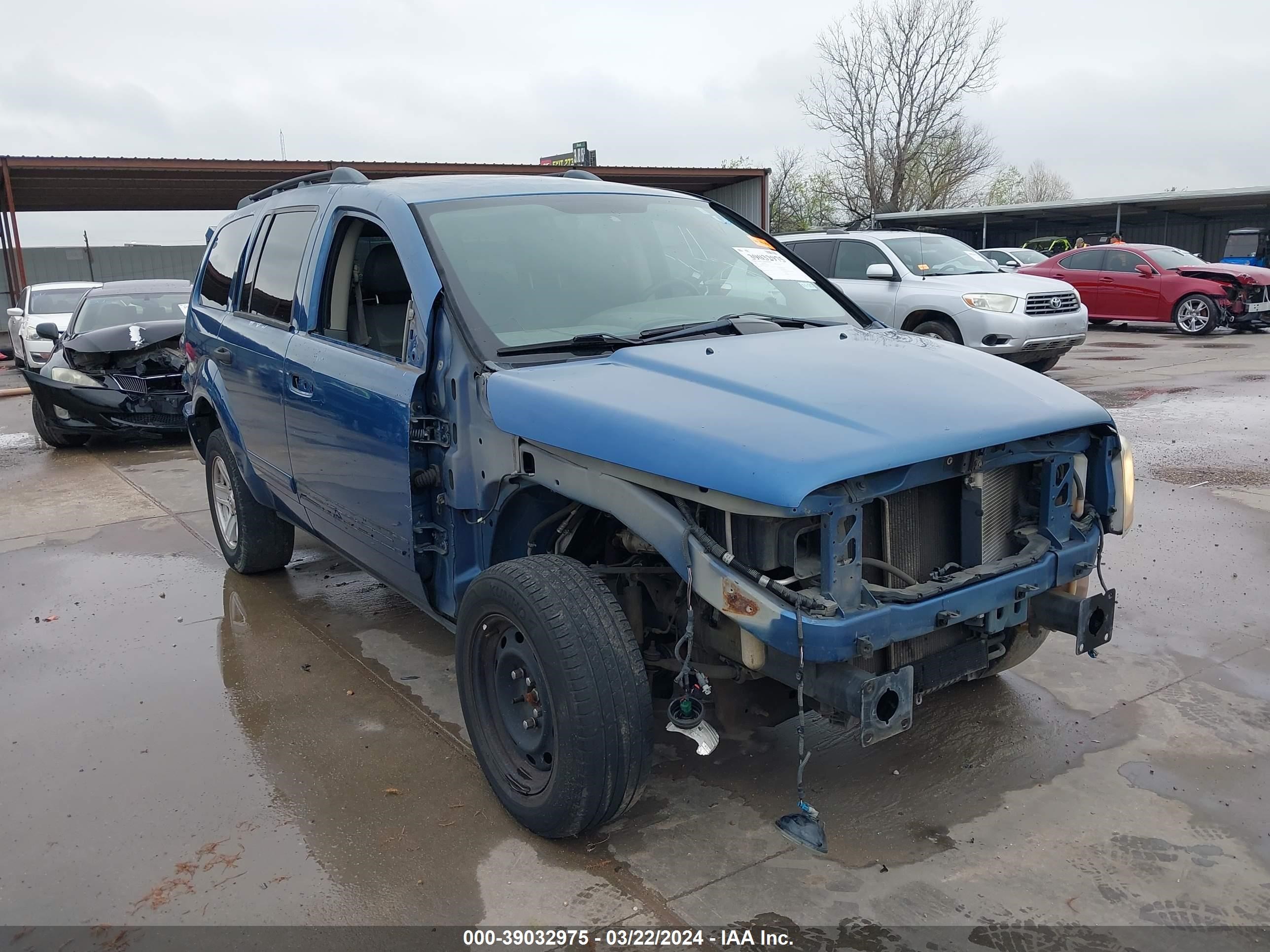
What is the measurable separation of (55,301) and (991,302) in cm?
1417

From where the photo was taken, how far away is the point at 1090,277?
18578 mm

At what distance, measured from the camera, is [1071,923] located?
105 inches

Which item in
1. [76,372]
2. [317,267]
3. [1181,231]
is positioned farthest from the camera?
[1181,231]

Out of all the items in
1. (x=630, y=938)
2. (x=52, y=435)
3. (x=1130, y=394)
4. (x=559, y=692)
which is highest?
(x=559, y=692)

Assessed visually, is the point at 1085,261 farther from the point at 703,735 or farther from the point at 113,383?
the point at 703,735

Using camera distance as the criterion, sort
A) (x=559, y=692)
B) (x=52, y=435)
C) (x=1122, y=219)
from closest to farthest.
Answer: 1. (x=559, y=692)
2. (x=52, y=435)
3. (x=1122, y=219)

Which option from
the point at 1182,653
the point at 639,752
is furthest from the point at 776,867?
the point at 1182,653

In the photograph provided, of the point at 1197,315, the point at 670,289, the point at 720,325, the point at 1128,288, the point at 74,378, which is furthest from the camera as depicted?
the point at 1128,288

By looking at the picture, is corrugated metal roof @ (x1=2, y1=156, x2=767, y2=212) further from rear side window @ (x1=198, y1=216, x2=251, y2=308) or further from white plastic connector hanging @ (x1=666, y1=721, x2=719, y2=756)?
white plastic connector hanging @ (x1=666, y1=721, x2=719, y2=756)

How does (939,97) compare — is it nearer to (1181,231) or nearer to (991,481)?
(1181,231)

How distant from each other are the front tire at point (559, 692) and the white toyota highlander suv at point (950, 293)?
8.12m

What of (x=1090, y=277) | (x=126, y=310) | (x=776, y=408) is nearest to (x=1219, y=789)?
(x=776, y=408)

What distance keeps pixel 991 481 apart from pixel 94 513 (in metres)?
6.77

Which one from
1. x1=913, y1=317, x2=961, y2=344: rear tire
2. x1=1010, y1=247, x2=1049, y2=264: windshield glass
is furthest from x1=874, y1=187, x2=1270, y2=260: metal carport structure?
x1=913, y1=317, x2=961, y2=344: rear tire
